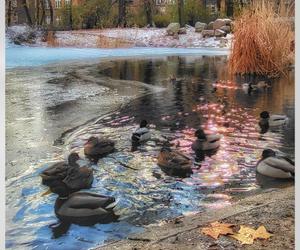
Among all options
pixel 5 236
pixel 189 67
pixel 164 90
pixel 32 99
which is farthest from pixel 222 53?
pixel 5 236

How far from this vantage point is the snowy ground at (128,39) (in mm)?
2295

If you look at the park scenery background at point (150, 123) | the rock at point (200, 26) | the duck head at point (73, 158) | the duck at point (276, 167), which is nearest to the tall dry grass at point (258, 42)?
the park scenery background at point (150, 123)

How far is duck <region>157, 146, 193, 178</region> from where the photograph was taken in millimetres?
2104

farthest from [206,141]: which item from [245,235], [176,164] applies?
[245,235]

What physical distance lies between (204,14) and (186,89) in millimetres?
322

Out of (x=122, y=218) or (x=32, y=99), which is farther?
(x=32, y=99)

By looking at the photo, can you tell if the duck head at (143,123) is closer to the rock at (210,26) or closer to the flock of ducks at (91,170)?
the flock of ducks at (91,170)

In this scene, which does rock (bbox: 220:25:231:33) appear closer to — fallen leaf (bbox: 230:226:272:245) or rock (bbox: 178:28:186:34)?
rock (bbox: 178:28:186:34)

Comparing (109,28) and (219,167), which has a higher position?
(109,28)

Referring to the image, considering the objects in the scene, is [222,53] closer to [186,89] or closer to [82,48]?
[186,89]

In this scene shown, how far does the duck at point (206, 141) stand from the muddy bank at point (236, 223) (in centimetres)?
24

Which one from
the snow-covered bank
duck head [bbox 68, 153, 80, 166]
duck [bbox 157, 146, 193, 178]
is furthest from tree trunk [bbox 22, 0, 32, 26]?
duck [bbox 157, 146, 193, 178]

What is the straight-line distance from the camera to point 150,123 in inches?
87.4

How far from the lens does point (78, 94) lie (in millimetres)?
2295
